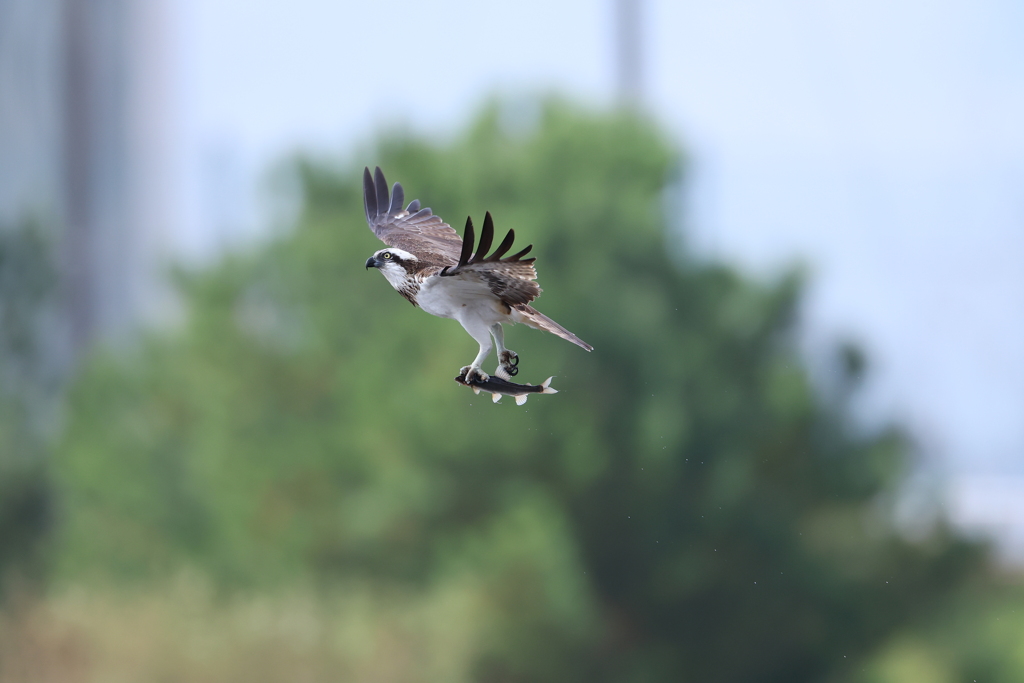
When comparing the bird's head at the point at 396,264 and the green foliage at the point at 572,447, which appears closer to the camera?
the bird's head at the point at 396,264

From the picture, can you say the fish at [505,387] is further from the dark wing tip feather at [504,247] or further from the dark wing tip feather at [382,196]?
the dark wing tip feather at [382,196]

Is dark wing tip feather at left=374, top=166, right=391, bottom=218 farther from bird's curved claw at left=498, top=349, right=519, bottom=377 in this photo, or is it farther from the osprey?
bird's curved claw at left=498, top=349, right=519, bottom=377

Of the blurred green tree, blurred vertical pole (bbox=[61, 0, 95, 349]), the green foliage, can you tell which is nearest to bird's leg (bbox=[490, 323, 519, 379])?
the green foliage

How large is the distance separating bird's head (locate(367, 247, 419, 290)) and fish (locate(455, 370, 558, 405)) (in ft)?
0.35

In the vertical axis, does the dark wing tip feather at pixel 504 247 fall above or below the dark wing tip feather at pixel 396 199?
below

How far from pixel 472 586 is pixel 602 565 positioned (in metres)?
0.87

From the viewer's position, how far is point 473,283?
905mm

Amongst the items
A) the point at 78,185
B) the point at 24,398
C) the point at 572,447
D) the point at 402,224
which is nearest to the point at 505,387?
the point at 402,224

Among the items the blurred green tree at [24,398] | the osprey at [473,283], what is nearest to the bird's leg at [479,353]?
the osprey at [473,283]

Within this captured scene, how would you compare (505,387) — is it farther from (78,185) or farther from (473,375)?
(78,185)

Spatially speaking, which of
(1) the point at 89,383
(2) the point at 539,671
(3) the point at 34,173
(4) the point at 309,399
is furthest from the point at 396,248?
(3) the point at 34,173

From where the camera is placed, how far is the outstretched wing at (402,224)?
44.7 inches

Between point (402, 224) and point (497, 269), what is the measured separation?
1.34ft

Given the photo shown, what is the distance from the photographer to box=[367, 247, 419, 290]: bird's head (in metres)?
1.02
